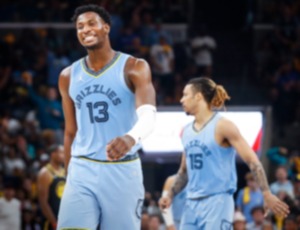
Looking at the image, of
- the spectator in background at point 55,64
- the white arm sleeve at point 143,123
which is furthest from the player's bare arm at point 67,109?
the spectator in background at point 55,64

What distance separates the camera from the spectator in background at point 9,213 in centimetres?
1261

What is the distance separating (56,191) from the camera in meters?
10.2

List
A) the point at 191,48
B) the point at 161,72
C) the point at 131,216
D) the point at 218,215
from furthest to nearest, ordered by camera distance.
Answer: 1. the point at 191,48
2. the point at 161,72
3. the point at 218,215
4. the point at 131,216

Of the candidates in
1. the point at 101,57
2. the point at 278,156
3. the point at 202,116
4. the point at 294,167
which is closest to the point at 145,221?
the point at 202,116

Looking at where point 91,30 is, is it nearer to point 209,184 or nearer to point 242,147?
point 242,147

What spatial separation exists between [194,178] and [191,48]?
1082 cm

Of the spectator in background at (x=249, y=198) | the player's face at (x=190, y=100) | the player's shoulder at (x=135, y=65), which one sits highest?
the player's shoulder at (x=135, y=65)

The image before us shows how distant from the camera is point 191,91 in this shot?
818cm

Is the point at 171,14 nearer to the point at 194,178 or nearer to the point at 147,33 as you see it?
the point at 147,33

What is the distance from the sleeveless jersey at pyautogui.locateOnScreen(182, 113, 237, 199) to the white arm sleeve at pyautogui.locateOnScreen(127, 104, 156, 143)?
1749mm

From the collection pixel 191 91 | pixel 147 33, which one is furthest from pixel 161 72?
pixel 191 91

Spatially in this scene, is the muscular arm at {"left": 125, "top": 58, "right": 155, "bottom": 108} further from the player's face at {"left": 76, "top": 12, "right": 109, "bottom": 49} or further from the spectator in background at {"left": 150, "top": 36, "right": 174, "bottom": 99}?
the spectator in background at {"left": 150, "top": 36, "right": 174, "bottom": 99}

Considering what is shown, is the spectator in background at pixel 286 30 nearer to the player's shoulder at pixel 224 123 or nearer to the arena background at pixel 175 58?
the arena background at pixel 175 58

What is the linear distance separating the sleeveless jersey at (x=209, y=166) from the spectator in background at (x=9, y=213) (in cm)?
495
